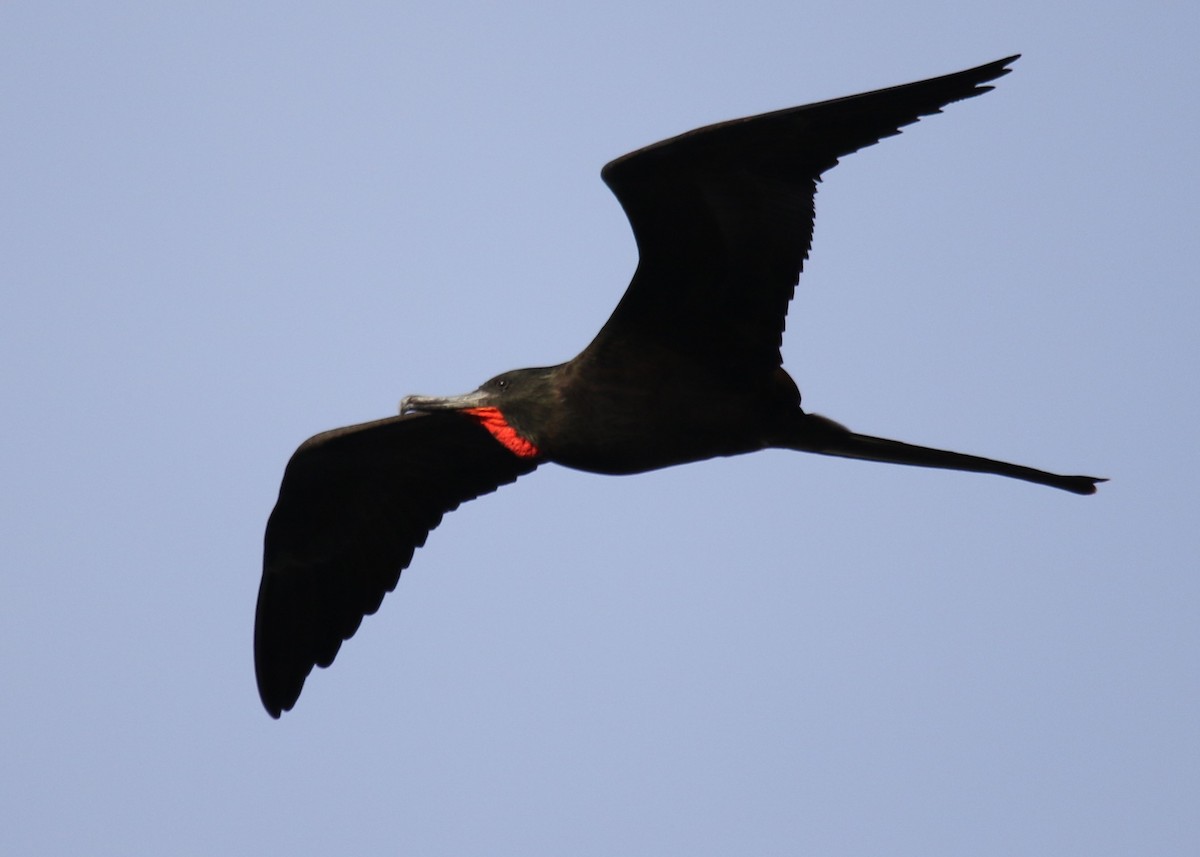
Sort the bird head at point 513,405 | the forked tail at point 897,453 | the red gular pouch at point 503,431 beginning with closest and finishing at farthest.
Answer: the forked tail at point 897,453, the bird head at point 513,405, the red gular pouch at point 503,431

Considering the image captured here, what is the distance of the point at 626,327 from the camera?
5477mm

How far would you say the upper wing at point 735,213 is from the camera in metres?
4.89

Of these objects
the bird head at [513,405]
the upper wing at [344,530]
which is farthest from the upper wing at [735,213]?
the upper wing at [344,530]

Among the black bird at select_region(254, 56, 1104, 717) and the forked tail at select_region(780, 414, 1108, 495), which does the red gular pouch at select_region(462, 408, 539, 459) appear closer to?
the black bird at select_region(254, 56, 1104, 717)

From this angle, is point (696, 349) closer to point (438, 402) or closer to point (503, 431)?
point (503, 431)

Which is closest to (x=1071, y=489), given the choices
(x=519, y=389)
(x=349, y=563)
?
(x=519, y=389)

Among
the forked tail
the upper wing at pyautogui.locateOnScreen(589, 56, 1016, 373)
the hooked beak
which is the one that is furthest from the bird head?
the forked tail

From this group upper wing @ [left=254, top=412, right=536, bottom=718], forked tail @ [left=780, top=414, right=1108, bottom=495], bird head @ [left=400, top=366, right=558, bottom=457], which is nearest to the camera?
forked tail @ [left=780, top=414, right=1108, bottom=495]

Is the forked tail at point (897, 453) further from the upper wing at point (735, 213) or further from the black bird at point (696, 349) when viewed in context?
the upper wing at point (735, 213)

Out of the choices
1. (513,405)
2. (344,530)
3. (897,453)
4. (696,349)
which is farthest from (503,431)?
(897,453)

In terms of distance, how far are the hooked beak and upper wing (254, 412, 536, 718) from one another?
1.19ft

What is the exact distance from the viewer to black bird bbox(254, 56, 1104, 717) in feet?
16.4

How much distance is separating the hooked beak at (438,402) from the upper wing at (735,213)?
22.1 inches

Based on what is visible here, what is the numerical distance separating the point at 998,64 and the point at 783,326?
1.23 metres
